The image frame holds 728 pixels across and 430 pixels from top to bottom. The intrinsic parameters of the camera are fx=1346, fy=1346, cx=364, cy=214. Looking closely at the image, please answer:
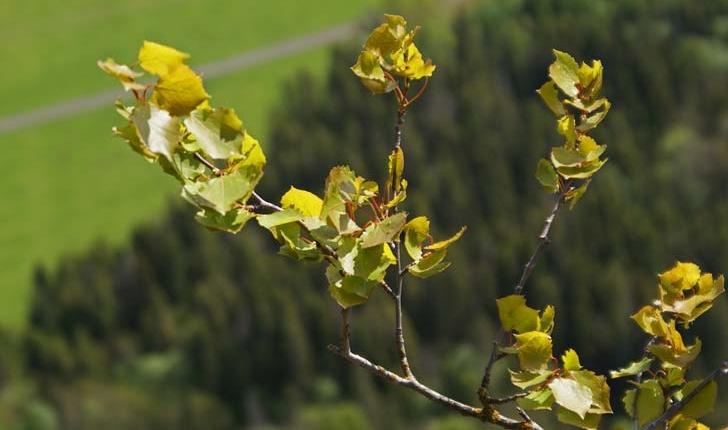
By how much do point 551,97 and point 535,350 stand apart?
1036mm

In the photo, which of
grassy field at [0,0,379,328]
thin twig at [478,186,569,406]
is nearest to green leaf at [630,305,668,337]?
thin twig at [478,186,569,406]

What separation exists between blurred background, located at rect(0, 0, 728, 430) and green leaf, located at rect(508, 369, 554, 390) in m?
58.8

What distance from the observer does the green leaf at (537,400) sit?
15.7 feet

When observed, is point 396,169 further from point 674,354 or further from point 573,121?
point 674,354

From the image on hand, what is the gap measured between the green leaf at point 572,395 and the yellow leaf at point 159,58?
1832 millimetres

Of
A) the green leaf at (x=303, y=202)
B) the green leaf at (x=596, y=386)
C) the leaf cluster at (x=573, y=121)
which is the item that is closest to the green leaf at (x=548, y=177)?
the leaf cluster at (x=573, y=121)

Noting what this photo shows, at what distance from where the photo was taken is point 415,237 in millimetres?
4801

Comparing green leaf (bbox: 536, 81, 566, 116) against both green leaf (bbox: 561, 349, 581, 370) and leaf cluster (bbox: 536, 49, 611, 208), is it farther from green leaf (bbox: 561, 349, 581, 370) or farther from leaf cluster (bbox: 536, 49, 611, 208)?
green leaf (bbox: 561, 349, 581, 370)

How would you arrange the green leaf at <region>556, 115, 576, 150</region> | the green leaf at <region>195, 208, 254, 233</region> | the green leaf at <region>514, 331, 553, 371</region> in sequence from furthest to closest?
the green leaf at <region>556, 115, 576, 150</region> → the green leaf at <region>514, 331, 553, 371</region> → the green leaf at <region>195, 208, 254, 233</region>

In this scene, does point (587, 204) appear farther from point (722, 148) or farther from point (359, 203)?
point (359, 203)

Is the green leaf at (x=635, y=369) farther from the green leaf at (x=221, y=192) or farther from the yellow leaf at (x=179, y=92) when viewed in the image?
the yellow leaf at (x=179, y=92)

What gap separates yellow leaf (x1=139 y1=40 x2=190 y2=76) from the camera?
3910 millimetres

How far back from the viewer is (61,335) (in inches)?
3228

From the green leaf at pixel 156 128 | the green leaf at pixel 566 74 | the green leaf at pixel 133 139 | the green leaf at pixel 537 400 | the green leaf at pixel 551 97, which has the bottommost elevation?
the green leaf at pixel 537 400
